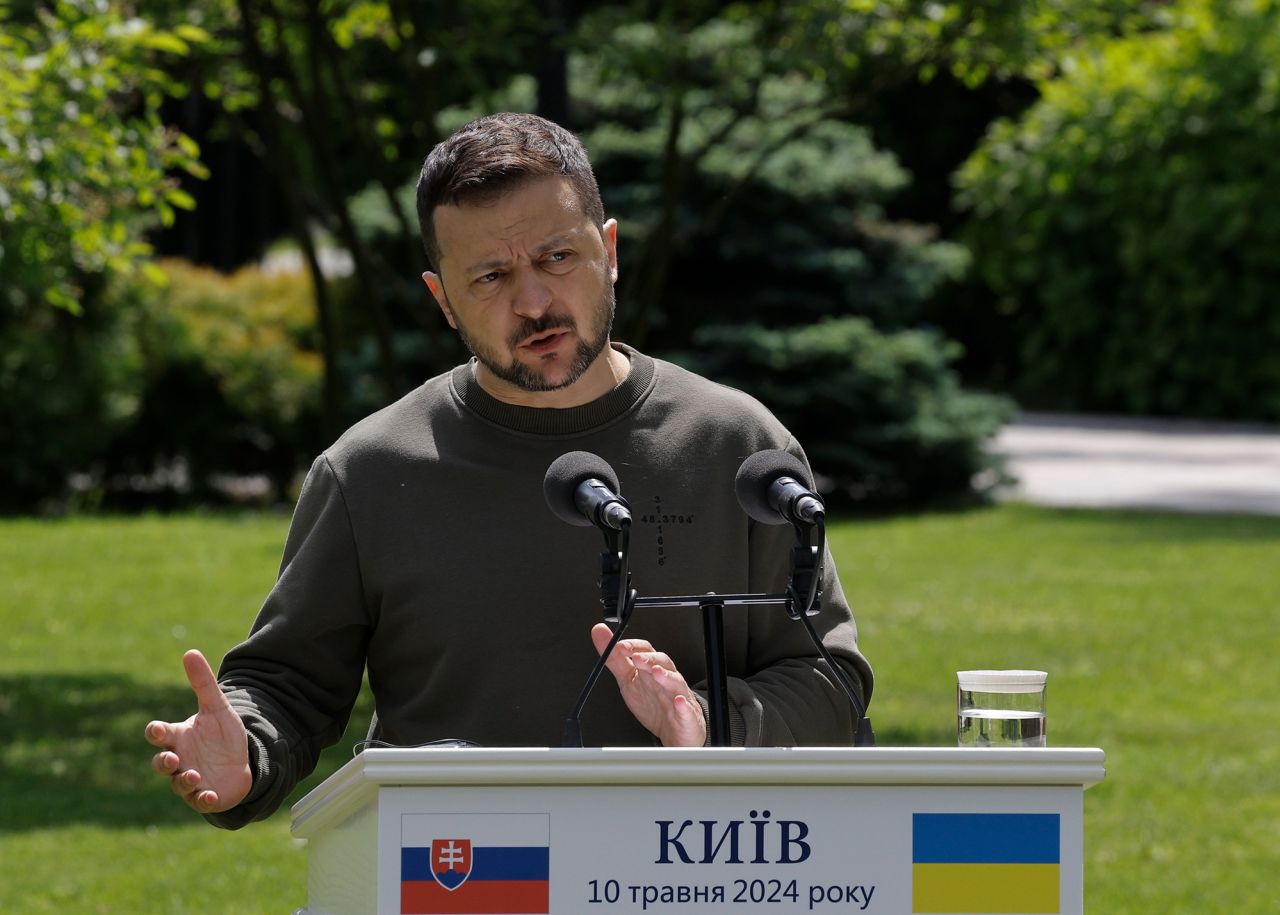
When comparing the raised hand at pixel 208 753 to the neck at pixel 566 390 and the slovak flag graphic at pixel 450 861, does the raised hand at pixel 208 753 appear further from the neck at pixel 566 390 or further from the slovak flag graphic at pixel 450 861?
the neck at pixel 566 390

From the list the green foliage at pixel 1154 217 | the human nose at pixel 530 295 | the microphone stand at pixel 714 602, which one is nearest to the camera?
the microphone stand at pixel 714 602

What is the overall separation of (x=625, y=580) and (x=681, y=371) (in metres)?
0.93

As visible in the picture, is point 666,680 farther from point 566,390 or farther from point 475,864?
point 566,390

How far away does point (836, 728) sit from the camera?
3113 mm

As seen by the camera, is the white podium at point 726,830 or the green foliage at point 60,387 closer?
the white podium at point 726,830

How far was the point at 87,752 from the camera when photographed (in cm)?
916

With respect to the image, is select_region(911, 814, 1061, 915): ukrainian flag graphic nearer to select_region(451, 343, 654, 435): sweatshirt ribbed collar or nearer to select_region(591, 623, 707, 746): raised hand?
select_region(591, 623, 707, 746): raised hand

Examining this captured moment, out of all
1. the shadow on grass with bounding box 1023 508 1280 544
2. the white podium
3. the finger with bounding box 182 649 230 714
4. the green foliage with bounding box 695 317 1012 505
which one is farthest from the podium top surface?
the green foliage with bounding box 695 317 1012 505

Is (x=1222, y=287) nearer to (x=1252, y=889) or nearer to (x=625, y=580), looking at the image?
(x=1252, y=889)

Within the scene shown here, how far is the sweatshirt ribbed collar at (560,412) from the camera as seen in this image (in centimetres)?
327

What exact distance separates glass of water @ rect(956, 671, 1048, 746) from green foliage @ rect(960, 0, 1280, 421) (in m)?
23.4

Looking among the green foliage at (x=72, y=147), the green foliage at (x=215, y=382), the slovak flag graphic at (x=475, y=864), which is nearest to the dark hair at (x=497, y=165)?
the slovak flag graphic at (x=475, y=864)

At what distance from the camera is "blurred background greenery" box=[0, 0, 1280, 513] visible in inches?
378

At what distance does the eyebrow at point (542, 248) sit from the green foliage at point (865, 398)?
593 inches
